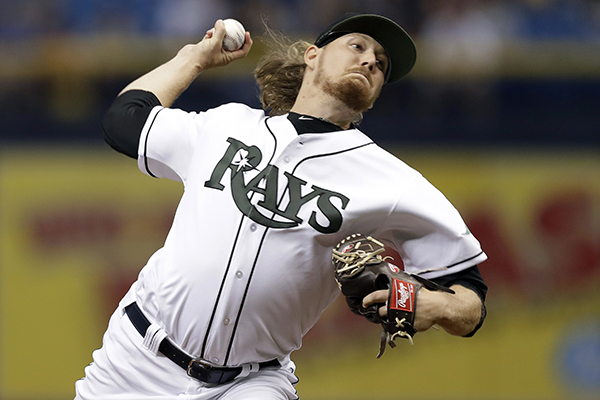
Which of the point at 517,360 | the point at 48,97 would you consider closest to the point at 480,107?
the point at 517,360

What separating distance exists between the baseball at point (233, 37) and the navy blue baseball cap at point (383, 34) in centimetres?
31

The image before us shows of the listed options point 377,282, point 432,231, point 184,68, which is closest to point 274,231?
point 377,282

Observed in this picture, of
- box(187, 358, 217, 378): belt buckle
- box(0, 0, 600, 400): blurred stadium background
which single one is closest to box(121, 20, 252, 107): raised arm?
box(187, 358, 217, 378): belt buckle

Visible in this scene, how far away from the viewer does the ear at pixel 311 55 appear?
9.49ft

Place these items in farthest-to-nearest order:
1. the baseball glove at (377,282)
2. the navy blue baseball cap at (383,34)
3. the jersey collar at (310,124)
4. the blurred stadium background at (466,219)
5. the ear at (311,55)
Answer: the blurred stadium background at (466,219) → the ear at (311,55) → the navy blue baseball cap at (383,34) → the jersey collar at (310,124) → the baseball glove at (377,282)

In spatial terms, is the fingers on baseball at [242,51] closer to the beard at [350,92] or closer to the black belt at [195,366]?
the beard at [350,92]

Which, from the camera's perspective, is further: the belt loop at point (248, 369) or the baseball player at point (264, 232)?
the belt loop at point (248, 369)

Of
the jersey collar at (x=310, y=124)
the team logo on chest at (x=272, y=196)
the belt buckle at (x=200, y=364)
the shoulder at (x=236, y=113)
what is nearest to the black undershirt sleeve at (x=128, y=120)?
the shoulder at (x=236, y=113)

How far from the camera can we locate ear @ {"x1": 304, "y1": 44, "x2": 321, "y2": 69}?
9.49 feet

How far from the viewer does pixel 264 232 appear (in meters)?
2.46

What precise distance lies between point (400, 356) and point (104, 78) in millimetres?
3739

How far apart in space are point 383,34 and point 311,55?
29 centimetres

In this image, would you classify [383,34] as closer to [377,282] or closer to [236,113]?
[236,113]

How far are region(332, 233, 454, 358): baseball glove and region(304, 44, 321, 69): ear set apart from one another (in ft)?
2.72
